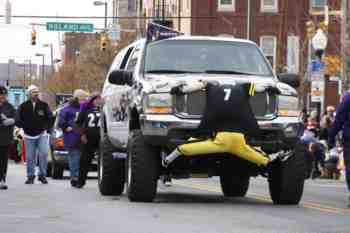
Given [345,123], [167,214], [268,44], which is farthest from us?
[268,44]

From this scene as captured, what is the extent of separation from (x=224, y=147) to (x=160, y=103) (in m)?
1.02

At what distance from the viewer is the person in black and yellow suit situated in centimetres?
1373

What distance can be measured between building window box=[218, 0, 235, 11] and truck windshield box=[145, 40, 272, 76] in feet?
163

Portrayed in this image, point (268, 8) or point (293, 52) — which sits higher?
point (268, 8)

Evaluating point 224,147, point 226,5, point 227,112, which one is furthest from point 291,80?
point 226,5

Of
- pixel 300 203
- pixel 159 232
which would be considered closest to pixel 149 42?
pixel 300 203

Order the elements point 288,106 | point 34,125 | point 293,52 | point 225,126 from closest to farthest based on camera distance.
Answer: point 225,126
point 288,106
point 34,125
point 293,52

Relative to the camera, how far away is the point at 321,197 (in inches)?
693

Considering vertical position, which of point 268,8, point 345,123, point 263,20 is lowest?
point 345,123

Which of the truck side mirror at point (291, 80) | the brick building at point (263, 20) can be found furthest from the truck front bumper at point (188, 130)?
the brick building at point (263, 20)

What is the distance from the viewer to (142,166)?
46.0 feet

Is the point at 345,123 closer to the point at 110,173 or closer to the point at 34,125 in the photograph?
the point at 110,173

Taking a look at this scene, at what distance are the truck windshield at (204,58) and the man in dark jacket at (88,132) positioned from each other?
14.5 feet

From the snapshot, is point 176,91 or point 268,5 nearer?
point 176,91
